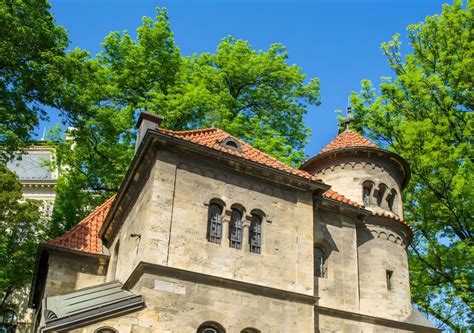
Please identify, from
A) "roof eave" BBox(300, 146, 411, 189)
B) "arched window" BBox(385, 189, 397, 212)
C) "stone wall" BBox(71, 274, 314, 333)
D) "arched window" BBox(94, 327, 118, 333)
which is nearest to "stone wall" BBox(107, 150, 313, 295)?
"stone wall" BBox(71, 274, 314, 333)

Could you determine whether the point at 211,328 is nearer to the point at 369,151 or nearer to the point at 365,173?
the point at 365,173

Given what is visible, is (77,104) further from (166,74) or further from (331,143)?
(331,143)

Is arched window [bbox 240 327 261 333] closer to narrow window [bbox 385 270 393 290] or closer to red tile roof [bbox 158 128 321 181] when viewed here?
red tile roof [bbox 158 128 321 181]

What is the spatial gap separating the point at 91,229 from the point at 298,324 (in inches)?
354

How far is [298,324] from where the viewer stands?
14.3m

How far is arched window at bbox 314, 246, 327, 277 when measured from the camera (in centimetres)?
1650

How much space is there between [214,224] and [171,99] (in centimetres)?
1093

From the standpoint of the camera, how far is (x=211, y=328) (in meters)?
13.3

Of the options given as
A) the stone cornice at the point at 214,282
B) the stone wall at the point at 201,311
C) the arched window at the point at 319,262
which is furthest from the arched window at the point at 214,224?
the arched window at the point at 319,262

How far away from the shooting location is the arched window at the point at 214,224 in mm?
14422

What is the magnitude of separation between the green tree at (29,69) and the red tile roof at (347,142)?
952 cm

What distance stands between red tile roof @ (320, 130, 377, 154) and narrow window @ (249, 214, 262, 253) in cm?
597

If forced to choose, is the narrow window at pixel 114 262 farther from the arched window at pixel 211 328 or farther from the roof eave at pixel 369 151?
the roof eave at pixel 369 151

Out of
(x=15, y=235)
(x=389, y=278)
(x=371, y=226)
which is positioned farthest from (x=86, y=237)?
(x=15, y=235)
